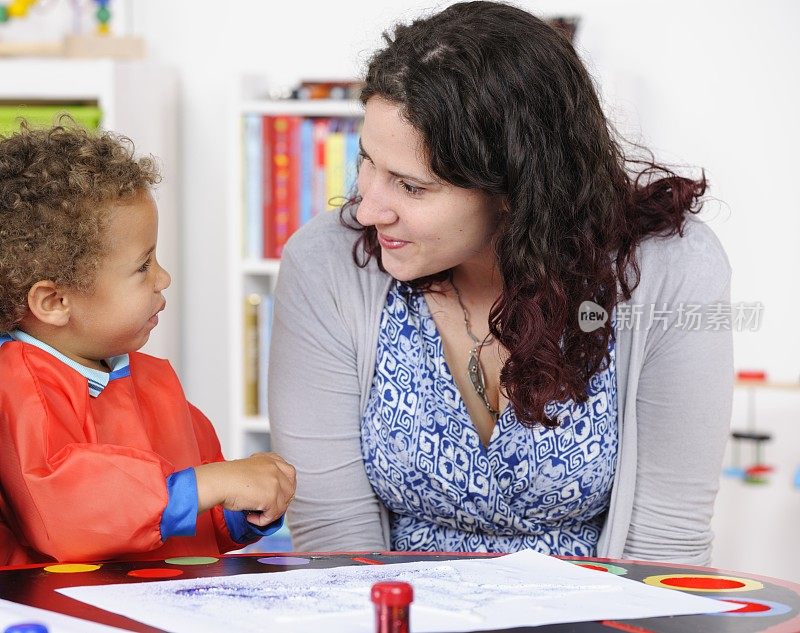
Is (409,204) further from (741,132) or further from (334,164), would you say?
(741,132)

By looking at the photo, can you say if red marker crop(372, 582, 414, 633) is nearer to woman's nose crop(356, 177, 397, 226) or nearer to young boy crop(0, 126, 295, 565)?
young boy crop(0, 126, 295, 565)

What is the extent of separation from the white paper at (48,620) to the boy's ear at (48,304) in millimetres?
343

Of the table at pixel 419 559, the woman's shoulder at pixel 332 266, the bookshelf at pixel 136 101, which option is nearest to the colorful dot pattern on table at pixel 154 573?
the table at pixel 419 559

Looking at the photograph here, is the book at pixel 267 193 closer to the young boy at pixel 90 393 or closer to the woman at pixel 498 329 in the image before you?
the woman at pixel 498 329

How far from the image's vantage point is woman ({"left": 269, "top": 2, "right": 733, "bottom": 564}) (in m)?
1.20

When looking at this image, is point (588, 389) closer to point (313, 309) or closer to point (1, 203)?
point (313, 309)

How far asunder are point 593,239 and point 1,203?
2.11 feet

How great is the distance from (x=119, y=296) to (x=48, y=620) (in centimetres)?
41

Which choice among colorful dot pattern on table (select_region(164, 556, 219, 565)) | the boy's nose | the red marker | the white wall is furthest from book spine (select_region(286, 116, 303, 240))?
the red marker

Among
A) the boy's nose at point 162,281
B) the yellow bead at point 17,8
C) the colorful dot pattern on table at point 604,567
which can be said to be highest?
the yellow bead at point 17,8

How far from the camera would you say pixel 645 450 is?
1330 millimetres

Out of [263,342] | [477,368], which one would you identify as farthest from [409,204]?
[263,342]

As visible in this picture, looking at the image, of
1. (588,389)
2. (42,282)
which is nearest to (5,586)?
(42,282)

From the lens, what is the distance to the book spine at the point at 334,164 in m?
2.32
